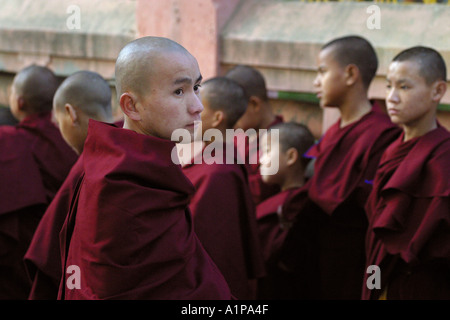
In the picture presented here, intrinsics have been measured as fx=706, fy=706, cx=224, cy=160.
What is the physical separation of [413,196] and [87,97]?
172cm

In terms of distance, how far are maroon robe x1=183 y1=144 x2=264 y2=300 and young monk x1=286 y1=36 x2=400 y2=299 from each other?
26.4 inches

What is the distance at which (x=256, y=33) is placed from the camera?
562cm

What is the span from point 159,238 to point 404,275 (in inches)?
71.0

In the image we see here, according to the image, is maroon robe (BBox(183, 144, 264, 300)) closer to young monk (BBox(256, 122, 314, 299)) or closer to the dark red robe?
young monk (BBox(256, 122, 314, 299))

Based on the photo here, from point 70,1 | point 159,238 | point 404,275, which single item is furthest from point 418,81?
point 70,1

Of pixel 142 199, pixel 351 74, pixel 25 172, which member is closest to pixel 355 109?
pixel 351 74

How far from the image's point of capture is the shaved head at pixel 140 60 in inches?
90.0

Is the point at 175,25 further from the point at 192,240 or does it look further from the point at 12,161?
the point at 192,240

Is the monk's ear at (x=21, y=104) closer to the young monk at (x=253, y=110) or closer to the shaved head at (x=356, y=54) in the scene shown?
the young monk at (x=253, y=110)

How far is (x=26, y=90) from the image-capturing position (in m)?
4.62

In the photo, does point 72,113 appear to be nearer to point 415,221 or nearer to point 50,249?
point 50,249

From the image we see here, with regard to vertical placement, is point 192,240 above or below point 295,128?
below

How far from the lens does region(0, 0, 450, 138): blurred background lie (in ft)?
16.5

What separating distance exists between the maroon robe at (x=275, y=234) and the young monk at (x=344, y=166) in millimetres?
71
